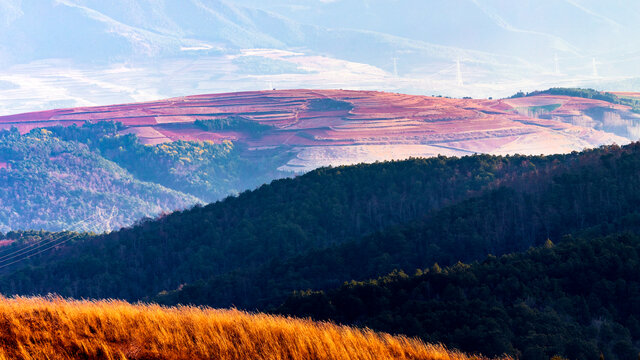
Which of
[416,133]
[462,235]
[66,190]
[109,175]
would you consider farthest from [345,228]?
[109,175]

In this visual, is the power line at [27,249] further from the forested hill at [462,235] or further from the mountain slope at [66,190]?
the mountain slope at [66,190]

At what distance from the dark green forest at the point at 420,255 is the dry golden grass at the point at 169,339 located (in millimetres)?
10003

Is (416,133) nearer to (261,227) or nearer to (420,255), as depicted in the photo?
(261,227)

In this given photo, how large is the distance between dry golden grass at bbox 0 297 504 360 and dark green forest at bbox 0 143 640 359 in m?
10.0

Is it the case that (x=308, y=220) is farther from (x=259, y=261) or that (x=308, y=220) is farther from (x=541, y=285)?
(x=541, y=285)

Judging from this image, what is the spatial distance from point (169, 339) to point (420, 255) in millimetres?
37029

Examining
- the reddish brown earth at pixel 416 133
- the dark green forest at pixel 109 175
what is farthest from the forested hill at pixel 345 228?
the reddish brown earth at pixel 416 133

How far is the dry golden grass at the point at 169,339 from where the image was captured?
73.7 ft

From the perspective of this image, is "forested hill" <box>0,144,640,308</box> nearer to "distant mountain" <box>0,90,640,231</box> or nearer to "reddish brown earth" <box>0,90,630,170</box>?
"distant mountain" <box>0,90,640,231</box>

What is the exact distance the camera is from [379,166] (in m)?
91.1

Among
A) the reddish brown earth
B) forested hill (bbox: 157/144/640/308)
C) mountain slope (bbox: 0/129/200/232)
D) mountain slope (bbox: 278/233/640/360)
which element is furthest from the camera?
the reddish brown earth

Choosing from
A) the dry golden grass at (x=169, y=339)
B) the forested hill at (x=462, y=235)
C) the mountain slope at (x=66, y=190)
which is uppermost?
the dry golden grass at (x=169, y=339)

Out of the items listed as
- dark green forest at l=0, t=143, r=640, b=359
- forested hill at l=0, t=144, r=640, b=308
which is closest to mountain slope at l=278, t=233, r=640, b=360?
dark green forest at l=0, t=143, r=640, b=359

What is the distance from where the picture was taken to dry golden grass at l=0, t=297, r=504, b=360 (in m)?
22.5
